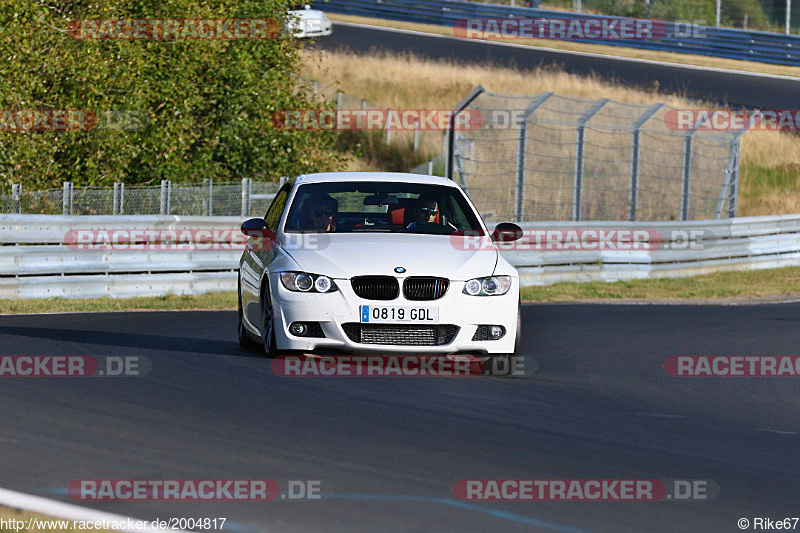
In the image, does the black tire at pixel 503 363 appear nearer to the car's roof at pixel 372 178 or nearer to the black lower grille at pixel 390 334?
the black lower grille at pixel 390 334

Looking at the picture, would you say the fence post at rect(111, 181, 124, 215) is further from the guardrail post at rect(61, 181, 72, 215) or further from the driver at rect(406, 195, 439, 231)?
the driver at rect(406, 195, 439, 231)

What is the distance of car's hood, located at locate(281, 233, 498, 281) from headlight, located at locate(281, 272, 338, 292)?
5 cm

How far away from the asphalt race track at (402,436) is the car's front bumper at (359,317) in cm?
26

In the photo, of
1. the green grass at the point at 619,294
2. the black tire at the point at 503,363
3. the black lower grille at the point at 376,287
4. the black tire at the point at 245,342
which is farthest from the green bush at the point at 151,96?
the black tire at the point at 503,363

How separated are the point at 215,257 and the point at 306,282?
30.3 ft

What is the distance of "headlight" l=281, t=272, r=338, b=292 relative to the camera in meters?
9.87

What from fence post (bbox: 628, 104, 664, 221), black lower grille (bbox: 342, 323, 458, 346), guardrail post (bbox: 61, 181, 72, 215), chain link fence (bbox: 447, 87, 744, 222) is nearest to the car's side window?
black lower grille (bbox: 342, 323, 458, 346)

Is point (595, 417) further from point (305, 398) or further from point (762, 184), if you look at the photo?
point (762, 184)

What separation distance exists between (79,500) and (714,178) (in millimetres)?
29849

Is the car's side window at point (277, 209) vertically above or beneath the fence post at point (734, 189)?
above

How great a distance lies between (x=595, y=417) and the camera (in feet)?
27.6

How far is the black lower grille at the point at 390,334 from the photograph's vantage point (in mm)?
9805

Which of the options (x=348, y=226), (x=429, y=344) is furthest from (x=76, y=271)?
(x=429, y=344)

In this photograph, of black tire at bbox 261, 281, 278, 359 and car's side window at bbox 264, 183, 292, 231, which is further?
car's side window at bbox 264, 183, 292, 231
